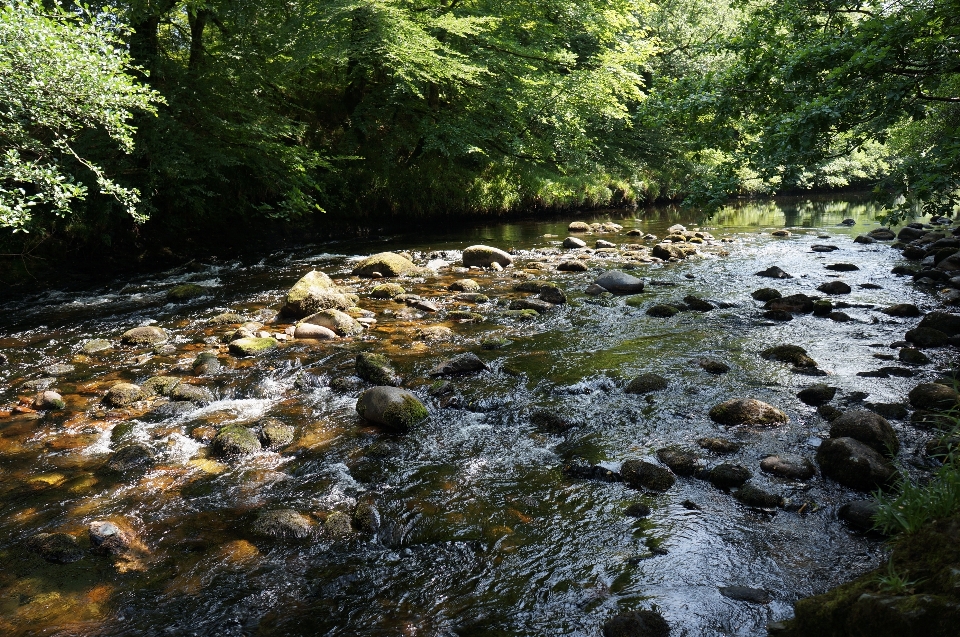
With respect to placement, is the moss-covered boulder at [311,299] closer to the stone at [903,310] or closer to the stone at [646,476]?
the stone at [646,476]

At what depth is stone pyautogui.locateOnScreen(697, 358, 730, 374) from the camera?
7.33m

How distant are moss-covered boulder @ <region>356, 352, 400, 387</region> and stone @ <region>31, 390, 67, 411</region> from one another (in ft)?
10.9

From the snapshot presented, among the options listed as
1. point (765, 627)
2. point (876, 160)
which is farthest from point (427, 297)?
point (876, 160)

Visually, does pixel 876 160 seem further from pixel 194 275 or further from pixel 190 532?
pixel 190 532

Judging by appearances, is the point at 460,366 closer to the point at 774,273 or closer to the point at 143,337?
the point at 143,337

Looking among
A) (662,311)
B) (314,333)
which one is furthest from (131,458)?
(662,311)

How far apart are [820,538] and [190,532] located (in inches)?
180

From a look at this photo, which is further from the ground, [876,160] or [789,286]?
[876,160]

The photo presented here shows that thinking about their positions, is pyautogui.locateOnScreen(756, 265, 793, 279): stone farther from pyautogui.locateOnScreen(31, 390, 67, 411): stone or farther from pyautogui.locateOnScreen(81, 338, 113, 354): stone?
pyautogui.locateOnScreen(31, 390, 67, 411): stone

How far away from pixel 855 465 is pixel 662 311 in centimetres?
550

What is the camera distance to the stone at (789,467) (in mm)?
4883

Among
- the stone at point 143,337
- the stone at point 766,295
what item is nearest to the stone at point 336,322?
the stone at point 143,337

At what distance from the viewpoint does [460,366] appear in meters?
7.60

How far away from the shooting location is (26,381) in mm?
7578
